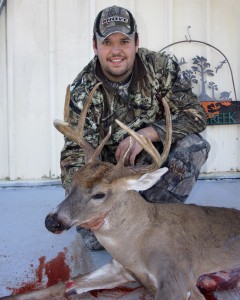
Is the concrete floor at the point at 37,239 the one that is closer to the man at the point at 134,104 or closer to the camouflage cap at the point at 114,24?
the man at the point at 134,104

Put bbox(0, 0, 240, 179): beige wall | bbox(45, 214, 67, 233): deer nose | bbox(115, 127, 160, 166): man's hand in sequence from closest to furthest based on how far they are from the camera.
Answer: bbox(45, 214, 67, 233): deer nose < bbox(115, 127, 160, 166): man's hand < bbox(0, 0, 240, 179): beige wall

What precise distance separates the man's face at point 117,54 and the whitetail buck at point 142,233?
2.68 feet

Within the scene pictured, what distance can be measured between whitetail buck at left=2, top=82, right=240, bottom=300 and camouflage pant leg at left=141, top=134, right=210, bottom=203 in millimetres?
632

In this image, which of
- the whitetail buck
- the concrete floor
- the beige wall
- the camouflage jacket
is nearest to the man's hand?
the camouflage jacket

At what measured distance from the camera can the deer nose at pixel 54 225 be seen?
2543 mm

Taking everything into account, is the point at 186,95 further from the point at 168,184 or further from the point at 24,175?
the point at 24,175

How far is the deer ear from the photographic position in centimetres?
269

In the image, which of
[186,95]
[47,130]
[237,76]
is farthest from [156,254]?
[237,76]

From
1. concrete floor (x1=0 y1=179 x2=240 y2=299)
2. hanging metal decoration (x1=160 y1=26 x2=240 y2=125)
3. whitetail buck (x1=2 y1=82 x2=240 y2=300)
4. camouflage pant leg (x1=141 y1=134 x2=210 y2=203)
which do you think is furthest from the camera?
hanging metal decoration (x1=160 y1=26 x2=240 y2=125)

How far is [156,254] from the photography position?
270cm

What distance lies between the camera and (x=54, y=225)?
→ 2.55m

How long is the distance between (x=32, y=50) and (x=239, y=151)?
266 cm

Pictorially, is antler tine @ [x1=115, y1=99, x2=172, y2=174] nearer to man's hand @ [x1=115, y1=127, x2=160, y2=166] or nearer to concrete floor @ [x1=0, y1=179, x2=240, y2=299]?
man's hand @ [x1=115, y1=127, x2=160, y2=166]

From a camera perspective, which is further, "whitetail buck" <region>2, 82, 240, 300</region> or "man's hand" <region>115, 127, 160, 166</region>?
"man's hand" <region>115, 127, 160, 166</region>
